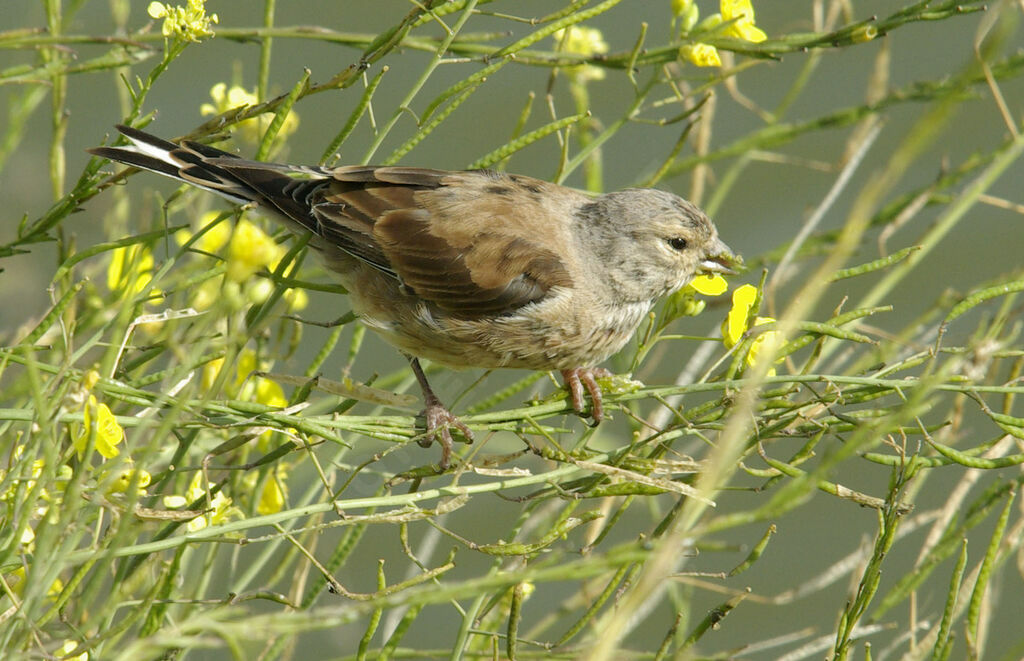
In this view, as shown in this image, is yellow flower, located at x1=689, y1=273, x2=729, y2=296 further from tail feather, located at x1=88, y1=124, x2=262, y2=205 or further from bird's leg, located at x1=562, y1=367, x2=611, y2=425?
tail feather, located at x1=88, y1=124, x2=262, y2=205

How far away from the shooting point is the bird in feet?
12.2

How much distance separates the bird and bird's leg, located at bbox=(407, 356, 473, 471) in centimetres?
2

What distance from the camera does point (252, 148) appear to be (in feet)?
16.1

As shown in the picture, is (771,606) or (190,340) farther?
(771,606)

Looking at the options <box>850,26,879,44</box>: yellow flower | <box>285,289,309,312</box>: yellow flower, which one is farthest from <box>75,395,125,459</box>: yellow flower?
<box>850,26,879,44</box>: yellow flower

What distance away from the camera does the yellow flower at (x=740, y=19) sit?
323cm

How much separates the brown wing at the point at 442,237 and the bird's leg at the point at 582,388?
0.36 meters

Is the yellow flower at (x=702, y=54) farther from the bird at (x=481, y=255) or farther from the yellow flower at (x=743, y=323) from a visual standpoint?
the yellow flower at (x=743, y=323)

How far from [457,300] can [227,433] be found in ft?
3.04

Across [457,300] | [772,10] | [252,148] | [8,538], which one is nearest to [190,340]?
[8,538]

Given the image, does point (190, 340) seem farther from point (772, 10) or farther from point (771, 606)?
point (772, 10)

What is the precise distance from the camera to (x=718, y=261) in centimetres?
390

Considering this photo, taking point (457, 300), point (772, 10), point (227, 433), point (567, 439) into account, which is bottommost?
point (567, 439)

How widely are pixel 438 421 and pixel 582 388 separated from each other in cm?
51
